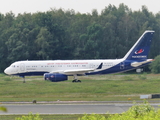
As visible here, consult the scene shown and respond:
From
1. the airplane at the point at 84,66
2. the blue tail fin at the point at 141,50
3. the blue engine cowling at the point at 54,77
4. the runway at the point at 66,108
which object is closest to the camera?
the runway at the point at 66,108

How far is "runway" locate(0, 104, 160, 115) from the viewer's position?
24.5 m

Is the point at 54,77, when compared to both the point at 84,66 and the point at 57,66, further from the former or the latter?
the point at 84,66

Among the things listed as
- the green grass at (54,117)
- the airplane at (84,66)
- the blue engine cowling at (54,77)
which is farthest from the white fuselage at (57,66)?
the green grass at (54,117)

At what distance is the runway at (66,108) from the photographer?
80.5ft

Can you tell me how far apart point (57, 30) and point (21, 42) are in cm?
1028

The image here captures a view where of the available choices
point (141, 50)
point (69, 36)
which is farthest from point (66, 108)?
point (69, 36)

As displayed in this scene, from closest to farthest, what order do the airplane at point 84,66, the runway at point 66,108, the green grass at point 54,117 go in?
1. the green grass at point 54,117
2. the runway at point 66,108
3. the airplane at point 84,66

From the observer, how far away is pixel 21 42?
83875 millimetres

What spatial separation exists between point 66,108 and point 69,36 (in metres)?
67.1

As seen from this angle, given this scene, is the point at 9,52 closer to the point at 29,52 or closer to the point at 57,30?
the point at 29,52

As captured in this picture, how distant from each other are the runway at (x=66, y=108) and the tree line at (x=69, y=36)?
5505cm

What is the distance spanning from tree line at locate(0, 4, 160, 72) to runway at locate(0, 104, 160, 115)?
181 ft

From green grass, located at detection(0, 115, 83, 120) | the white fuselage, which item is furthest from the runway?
the white fuselage

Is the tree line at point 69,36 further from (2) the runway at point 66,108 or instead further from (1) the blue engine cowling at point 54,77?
(2) the runway at point 66,108
